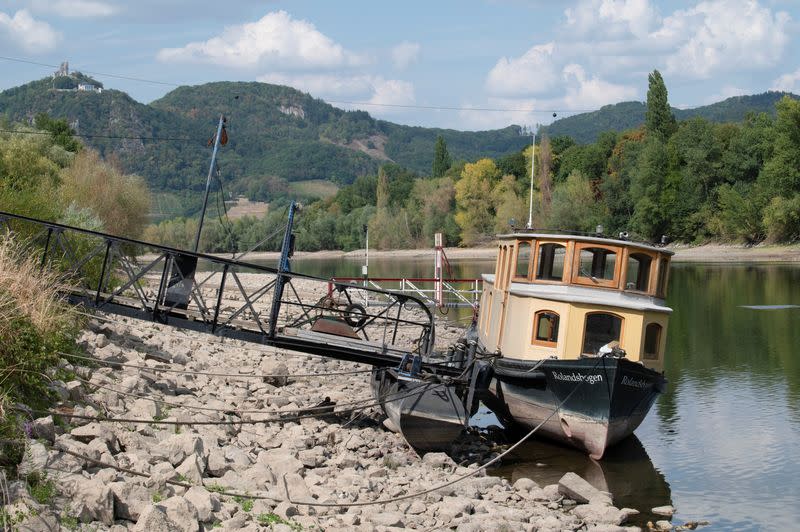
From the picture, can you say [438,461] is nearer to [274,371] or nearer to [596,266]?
[274,371]

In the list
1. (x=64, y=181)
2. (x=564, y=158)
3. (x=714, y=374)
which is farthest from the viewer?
(x=564, y=158)

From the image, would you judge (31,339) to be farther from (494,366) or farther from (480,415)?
(480,415)

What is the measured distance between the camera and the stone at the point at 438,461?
17.2 meters

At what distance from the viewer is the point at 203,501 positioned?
11195 mm

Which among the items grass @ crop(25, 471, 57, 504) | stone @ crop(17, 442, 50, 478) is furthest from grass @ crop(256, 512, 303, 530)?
→ stone @ crop(17, 442, 50, 478)

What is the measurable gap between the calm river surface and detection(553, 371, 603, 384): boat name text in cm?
176

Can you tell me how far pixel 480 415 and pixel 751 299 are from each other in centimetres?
3092

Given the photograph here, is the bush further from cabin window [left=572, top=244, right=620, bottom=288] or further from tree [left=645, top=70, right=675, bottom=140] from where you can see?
tree [left=645, top=70, right=675, bottom=140]

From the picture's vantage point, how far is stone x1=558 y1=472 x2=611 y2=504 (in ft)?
52.2

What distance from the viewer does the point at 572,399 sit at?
19.3 meters

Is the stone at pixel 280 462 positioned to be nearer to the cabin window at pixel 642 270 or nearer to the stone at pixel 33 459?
the stone at pixel 33 459

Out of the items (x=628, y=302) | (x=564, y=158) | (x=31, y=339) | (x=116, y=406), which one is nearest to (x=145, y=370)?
(x=116, y=406)

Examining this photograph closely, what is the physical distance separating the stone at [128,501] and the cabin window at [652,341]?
41.6 ft

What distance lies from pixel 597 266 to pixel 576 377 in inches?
113
